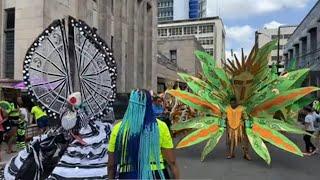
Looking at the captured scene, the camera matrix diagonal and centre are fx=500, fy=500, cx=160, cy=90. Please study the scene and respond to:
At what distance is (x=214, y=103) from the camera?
1384cm

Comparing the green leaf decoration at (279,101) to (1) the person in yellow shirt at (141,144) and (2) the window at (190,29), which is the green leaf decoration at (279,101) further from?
(2) the window at (190,29)

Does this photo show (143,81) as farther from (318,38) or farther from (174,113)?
(174,113)

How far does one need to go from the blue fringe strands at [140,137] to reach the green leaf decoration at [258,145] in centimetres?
810

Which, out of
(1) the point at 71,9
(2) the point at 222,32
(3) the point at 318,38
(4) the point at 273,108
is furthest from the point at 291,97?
(2) the point at 222,32

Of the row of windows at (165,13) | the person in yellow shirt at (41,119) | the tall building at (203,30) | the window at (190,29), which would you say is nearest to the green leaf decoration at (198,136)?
the person in yellow shirt at (41,119)

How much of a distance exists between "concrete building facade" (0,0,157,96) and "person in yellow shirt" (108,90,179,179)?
19842mm

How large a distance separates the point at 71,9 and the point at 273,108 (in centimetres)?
1596

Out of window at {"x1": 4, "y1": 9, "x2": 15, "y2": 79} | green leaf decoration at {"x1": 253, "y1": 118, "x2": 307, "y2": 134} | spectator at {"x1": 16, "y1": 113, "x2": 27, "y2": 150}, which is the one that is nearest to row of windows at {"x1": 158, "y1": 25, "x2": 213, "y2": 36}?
window at {"x1": 4, "y1": 9, "x2": 15, "y2": 79}

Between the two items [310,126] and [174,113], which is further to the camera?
[174,113]

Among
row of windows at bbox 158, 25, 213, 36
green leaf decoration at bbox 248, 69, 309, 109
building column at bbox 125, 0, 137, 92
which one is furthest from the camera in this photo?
row of windows at bbox 158, 25, 213, 36

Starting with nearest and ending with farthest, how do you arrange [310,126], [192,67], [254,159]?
1. [254,159]
2. [310,126]
3. [192,67]

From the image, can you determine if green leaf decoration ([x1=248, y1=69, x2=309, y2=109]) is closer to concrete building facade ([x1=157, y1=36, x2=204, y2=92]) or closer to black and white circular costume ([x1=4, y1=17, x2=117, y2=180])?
black and white circular costume ([x1=4, y1=17, x2=117, y2=180])

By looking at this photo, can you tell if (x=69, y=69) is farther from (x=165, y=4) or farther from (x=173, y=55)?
(x=165, y=4)

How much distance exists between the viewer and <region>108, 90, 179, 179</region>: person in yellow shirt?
420 cm
